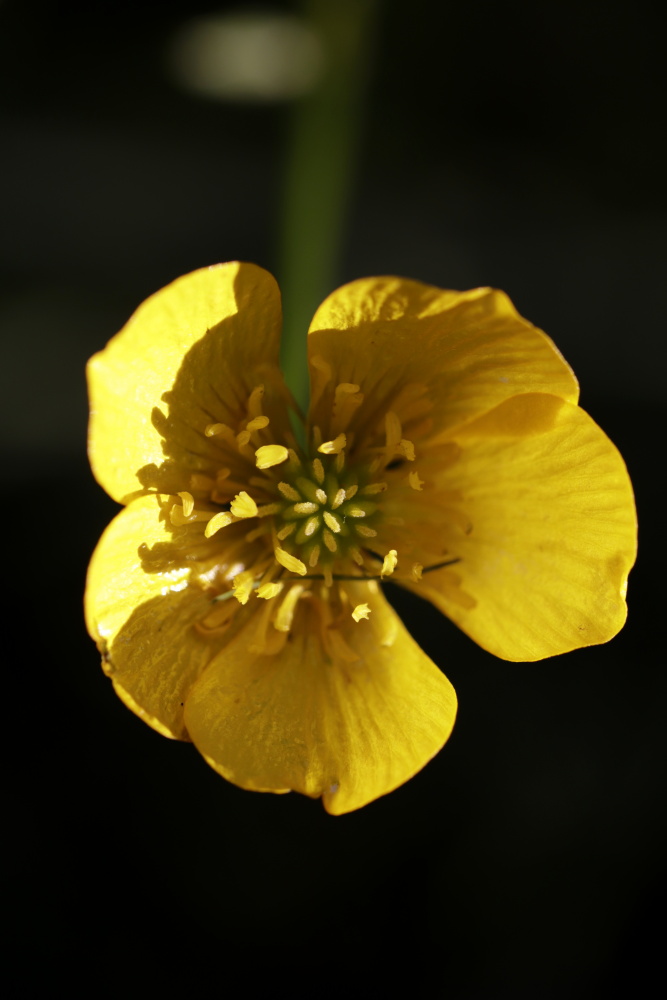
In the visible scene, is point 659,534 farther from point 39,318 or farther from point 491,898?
point 39,318

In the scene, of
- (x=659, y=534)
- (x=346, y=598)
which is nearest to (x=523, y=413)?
(x=346, y=598)

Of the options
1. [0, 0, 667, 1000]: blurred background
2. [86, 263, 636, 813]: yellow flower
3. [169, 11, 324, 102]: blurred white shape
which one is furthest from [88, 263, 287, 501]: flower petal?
[169, 11, 324, 102]: blurred white shape

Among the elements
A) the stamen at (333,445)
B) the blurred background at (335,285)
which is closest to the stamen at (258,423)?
the stamen at (333,445)

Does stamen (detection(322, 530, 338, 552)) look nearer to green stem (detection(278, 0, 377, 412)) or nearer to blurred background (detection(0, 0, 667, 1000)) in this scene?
green stem (detection(278, 0, 377, 412))

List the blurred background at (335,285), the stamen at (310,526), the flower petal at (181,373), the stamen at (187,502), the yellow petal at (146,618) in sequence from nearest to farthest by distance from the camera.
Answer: the flower petal at (181,373) < the yellow petal at (146,618) < the stamen at (187,502) < the stamen at (310,526) < the blurred background at (335,285)

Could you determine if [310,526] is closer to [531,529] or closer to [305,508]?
[305,508]

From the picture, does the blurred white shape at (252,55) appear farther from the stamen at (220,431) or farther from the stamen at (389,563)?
the stamen at (389,563)
